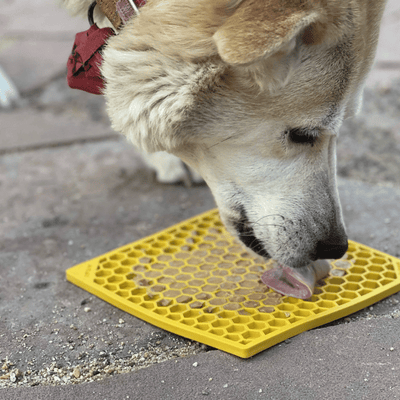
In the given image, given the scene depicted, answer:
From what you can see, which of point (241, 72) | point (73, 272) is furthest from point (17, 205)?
point (241, 72)

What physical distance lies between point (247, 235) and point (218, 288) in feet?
0.80

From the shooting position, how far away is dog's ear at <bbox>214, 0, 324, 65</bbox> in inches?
54.6

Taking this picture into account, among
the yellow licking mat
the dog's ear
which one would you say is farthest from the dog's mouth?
the dog's ear

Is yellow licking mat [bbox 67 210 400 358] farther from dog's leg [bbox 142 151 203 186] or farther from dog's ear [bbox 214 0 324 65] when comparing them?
dog's ear [bbox 214 0 324 65]

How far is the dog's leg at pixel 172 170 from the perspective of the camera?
313cm

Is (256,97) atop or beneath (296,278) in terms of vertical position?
atop

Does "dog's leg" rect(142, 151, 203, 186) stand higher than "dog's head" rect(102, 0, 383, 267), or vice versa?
"dog's head" rect(102, 0, 383, 267)

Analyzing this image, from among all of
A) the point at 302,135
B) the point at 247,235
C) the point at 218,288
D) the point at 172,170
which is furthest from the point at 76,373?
the point at 172,170

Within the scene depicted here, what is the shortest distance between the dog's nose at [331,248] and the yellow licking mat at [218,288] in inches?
6.6

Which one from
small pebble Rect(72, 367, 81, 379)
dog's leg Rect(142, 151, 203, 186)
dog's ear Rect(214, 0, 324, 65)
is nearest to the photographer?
dog's ear Rect(214, 0, 324, 65)

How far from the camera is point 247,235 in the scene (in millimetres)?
2025

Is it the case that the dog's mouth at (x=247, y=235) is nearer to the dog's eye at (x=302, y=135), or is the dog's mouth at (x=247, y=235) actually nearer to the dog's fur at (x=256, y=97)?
the dog's fur at (x=256, y=97)

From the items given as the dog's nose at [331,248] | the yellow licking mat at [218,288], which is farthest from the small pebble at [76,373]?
the dog's nose at [331,248]

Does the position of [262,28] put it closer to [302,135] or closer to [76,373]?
[302,135]
